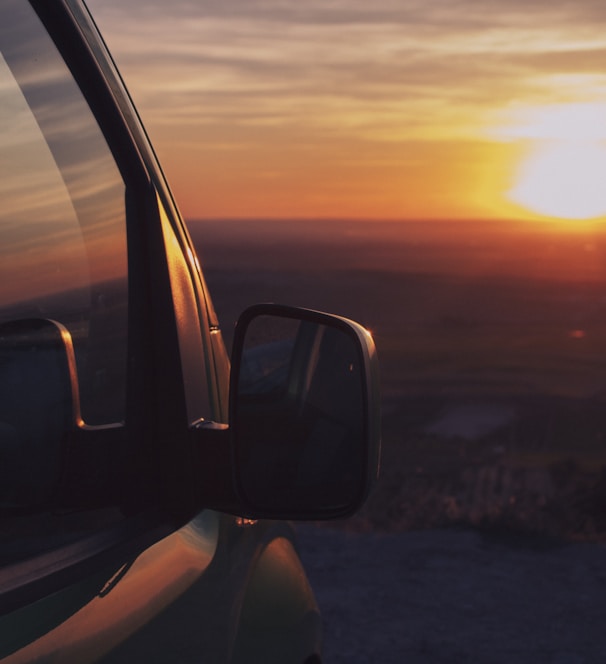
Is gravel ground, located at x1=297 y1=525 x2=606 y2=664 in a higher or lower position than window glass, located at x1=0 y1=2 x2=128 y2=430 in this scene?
lower

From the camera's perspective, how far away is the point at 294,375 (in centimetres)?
178

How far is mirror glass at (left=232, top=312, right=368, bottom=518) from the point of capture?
4.99 ft

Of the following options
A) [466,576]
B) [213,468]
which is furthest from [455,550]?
[213,468]

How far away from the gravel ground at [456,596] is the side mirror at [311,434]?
409cm

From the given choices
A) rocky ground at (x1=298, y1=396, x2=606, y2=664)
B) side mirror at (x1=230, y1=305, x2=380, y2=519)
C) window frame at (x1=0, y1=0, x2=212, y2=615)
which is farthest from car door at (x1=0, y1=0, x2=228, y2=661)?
rocky ground at (x1=298, y1=396, x2=606, y2=664)

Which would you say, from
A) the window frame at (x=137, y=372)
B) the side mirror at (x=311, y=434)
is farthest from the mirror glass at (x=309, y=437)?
the window frame at (x=137, y=372)

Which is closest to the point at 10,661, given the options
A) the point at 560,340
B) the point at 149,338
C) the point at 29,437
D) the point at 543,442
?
the point at 29,437

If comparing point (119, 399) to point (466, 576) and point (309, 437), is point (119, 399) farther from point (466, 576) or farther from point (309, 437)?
point (466, 576)

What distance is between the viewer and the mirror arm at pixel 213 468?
62.5 inches

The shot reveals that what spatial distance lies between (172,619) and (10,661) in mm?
395

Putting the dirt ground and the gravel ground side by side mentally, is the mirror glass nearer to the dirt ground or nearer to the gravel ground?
the dirt ground


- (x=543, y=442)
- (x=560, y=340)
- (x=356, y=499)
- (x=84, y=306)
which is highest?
(x=84, y=306)

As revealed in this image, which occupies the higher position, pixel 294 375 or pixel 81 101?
pixel 81 101

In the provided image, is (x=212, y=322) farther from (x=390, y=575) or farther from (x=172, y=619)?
(x=390, y=575)
